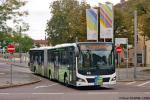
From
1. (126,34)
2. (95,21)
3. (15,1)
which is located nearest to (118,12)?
(126,34)

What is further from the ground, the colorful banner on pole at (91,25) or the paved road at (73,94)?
the colorful banner on pole at (91,25)

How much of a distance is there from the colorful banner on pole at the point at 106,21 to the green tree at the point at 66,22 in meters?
34.4

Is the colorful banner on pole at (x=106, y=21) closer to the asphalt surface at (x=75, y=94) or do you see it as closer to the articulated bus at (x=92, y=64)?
the asphalt surface at (x=75, y=94)

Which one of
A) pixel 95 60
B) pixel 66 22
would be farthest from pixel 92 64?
pixel 66 22

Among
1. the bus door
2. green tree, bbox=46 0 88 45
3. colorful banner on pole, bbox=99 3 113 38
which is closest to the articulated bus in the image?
the bus door

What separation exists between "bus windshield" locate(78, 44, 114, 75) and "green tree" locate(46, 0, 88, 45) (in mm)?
47009

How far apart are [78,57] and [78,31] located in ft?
157

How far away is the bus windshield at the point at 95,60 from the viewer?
28.8 metres

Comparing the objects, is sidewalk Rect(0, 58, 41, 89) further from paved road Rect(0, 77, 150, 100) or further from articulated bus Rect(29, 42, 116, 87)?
articulated bus Rect(29, 42, 116, 87)

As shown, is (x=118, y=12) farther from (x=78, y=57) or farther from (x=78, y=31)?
(x=78, y=57)

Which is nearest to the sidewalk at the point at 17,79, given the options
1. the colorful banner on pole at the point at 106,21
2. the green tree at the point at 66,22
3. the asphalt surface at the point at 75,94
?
the asphalt surface at the point at 75,94

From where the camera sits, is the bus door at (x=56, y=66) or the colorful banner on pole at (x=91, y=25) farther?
the colorful banner on pole at (x=91, y=25)

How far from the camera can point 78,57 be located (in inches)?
1137

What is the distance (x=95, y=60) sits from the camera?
28.8 metres
